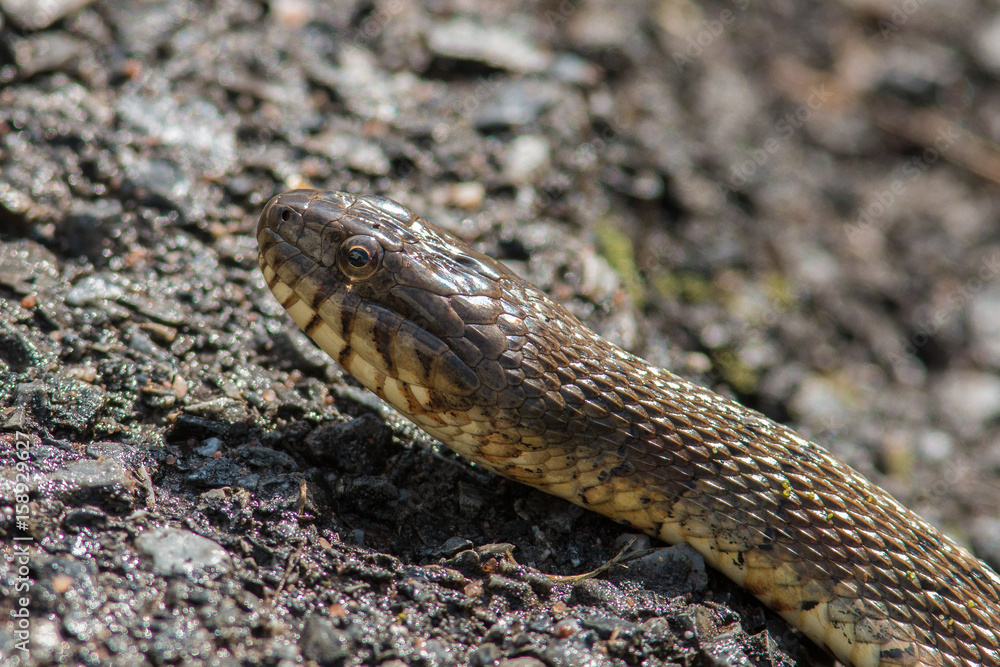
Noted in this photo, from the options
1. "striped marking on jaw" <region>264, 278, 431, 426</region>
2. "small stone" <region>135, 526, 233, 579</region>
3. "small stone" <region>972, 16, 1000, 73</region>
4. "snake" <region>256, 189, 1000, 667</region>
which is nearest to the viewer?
"small stone" <region>135, 526, 233, 579</region>

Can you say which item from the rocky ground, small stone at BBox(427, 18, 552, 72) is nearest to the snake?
the rocky ground

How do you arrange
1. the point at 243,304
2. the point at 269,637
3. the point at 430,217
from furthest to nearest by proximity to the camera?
the point at 430,217 < the point at 243,304 < the point at 269,637

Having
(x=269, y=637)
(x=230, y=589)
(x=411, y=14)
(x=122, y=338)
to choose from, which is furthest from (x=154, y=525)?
(x=411, y=14)

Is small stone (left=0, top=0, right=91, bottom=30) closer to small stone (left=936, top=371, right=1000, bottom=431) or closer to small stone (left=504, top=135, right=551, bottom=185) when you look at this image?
small stone (left=504, top=135, right=551, bottom=185)

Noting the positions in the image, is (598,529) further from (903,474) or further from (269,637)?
(903,474)

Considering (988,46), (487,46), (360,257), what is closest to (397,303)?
(360,257)

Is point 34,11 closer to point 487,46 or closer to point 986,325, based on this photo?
point 487,46
